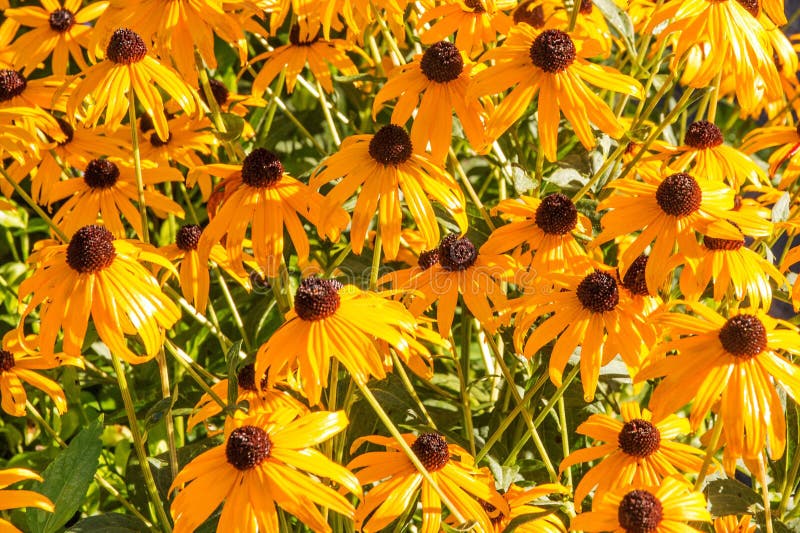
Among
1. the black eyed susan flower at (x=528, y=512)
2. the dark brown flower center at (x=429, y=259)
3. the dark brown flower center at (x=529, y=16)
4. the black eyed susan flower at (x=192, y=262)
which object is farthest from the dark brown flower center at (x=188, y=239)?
the dark brown flower center at (x=529, y=16)

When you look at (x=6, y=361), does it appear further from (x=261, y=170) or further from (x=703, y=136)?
(x=703, y=136)

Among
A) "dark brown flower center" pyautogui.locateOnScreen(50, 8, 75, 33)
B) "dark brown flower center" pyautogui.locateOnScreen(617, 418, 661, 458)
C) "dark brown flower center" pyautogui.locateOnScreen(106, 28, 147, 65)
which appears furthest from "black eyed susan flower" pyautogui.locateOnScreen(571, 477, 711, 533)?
"dark brown flower center" pyautogui.locateOnScreen(50, 8, 75, 33)

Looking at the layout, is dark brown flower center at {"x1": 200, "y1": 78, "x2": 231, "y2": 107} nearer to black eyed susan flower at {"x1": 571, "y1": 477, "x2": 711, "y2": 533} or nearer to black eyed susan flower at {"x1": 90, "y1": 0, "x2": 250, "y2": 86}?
black eyed susan flower at {"x1": 90, "y1": 0, "x2": 250, "y2": 86}

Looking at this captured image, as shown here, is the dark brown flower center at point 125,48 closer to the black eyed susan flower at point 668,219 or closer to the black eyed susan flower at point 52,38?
the black eyed susan flower at point 52,38

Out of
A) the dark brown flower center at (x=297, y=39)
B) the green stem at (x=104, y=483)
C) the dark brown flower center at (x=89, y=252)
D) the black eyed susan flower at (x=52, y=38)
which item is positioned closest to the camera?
the dark brown flower center at (x=89, y=252)

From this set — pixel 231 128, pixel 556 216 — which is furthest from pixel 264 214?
pixel 556 216

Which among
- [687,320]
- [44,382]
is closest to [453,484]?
[687,320]
